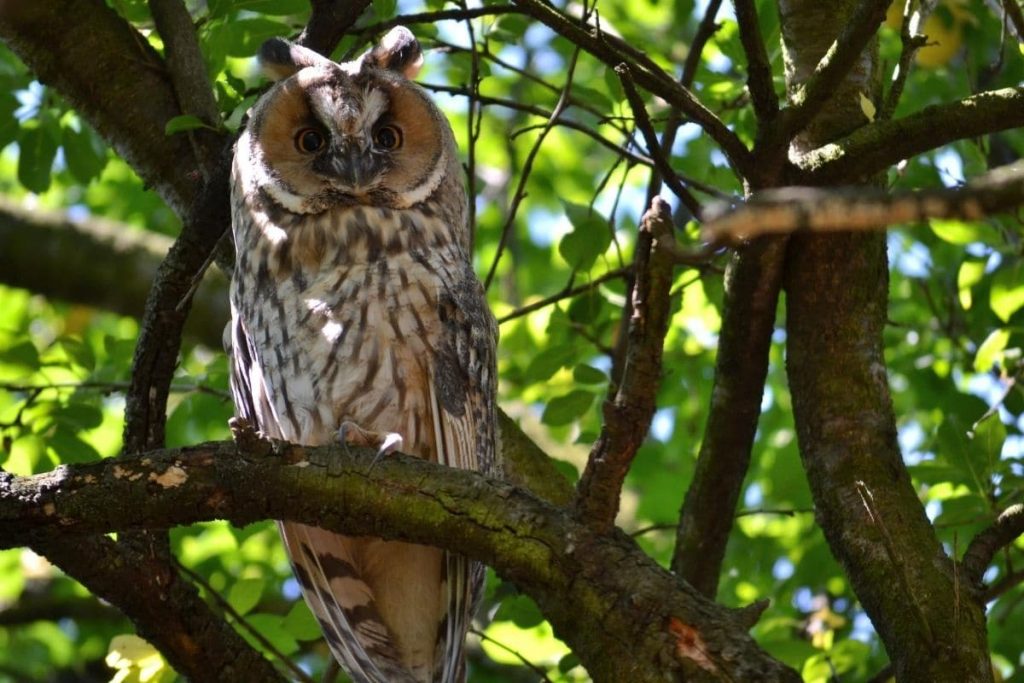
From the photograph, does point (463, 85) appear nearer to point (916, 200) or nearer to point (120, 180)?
point (916, 200)

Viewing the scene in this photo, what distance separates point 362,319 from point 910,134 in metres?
1.27

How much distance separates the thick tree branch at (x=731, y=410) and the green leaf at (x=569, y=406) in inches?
14.8

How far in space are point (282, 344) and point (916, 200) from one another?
2.14m

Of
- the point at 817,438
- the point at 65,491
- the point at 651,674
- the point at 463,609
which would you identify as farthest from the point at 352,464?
the point at 817,438

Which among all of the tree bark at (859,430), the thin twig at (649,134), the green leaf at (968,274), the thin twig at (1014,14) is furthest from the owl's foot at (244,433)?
the green leaf at (968,274)

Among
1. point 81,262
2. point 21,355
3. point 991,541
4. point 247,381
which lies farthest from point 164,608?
point 81,262

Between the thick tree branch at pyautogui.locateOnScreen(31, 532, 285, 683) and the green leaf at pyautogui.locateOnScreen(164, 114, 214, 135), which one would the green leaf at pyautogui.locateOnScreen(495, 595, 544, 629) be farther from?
the green leaf at pyautogui.locateOnScreen(164, 114, 214, 135)

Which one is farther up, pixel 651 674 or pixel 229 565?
pixel 229 565

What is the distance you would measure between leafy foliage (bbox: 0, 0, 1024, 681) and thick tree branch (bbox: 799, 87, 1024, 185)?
23.1 inches

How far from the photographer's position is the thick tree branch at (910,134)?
8.70 ft

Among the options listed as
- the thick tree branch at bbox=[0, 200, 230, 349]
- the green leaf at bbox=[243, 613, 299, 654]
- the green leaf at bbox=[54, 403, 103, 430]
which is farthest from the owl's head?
the thick tree branch at bbox=[0, 200, 230, 349]

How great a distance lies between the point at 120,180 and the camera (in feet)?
22.6

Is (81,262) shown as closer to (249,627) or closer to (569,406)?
(249,627)

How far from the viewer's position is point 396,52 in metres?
3.42
